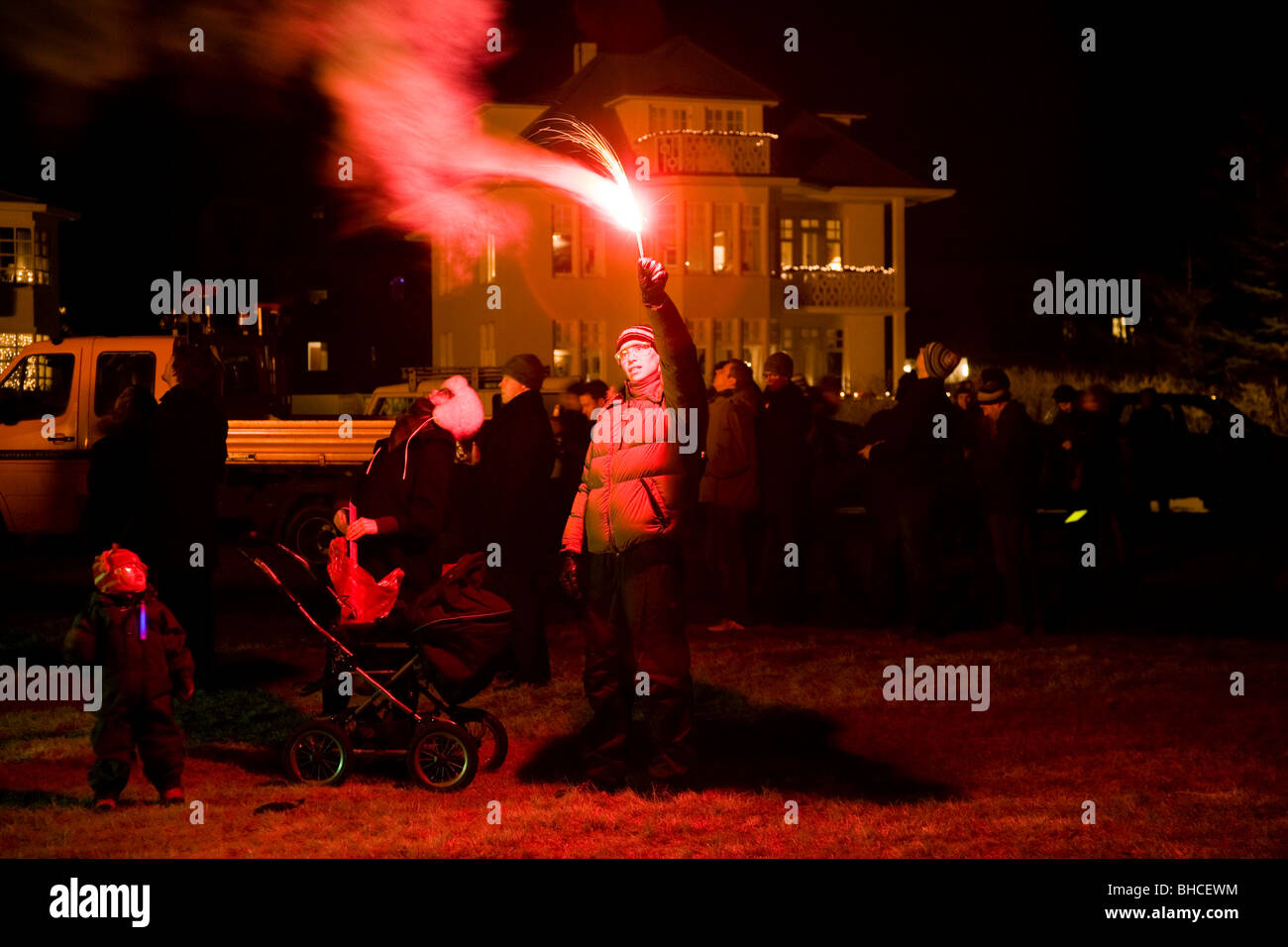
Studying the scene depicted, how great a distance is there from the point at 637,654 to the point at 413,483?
5.41ft

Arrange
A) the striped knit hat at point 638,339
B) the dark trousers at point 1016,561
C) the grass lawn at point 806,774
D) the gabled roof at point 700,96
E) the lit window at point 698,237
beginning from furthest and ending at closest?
the gabled roof at point 700,96
the lit window at point 698,237
the dark trousers at point 1016,561
the striped knit hat at point 638,339
the grass lawn at point 806,774

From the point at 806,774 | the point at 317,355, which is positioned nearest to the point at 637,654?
the point at 806,774

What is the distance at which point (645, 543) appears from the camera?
7.47m

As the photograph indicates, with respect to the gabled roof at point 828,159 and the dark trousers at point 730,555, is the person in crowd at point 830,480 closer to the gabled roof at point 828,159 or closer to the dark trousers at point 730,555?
the dark trousers at point 730,555

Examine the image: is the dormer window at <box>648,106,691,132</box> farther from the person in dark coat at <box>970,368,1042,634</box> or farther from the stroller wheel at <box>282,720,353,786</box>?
the stroller wheel at <box>282,720,353,786</box>

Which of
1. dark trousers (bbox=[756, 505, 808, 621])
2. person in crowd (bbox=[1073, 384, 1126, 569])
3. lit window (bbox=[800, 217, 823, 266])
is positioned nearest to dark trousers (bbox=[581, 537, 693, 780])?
dark trousers (bbox=[756, 505, 808, 621])

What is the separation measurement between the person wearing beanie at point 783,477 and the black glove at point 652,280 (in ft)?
17.1

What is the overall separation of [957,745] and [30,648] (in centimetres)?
728

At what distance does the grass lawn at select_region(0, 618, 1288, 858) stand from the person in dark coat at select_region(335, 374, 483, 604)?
1130mm

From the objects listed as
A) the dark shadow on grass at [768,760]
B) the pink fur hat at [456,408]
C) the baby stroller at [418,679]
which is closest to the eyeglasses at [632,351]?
the pink fur hat at [456,408]

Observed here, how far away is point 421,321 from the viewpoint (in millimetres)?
54625

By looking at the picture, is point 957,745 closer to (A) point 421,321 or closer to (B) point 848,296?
(B) point 848,296

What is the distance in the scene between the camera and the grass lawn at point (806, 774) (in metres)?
6.40

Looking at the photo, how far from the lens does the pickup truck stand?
1661 centimetres
